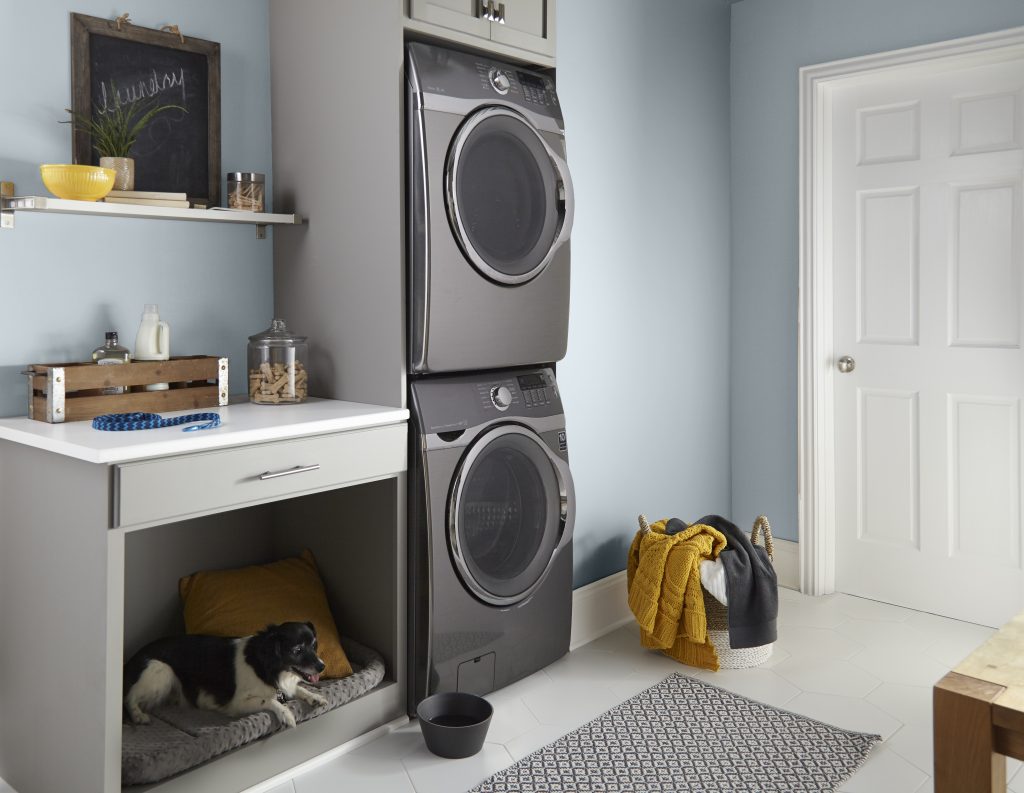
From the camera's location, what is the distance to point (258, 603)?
2.42 m

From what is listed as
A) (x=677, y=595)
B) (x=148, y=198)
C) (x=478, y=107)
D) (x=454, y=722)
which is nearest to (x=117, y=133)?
(x=148, y=198)

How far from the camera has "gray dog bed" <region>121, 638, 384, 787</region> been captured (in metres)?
1.88

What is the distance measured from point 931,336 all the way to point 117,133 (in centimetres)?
267

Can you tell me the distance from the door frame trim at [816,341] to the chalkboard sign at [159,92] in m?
2.13

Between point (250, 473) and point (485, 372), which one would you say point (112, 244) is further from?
point (485, 372)

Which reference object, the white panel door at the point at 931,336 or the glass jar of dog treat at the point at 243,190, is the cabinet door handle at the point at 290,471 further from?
the white panel door at the point at 931,336

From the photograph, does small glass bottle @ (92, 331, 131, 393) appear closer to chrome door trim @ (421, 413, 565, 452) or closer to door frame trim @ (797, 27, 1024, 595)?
chrome door trim @ (421, 413, 565, 452)

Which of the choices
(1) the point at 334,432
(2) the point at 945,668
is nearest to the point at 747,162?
(2) the point at 945,668

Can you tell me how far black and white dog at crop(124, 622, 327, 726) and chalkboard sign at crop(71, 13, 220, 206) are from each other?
115 cm

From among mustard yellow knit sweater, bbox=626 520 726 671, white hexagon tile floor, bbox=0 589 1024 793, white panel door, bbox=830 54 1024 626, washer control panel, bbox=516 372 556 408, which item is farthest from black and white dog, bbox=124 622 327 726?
white panel door, bbox=830 54 1024 626

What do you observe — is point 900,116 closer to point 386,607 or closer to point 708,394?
point 708,394

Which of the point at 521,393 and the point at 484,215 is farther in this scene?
the point at 521,393

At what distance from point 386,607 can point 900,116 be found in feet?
8.10

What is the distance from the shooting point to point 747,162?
364 cm
